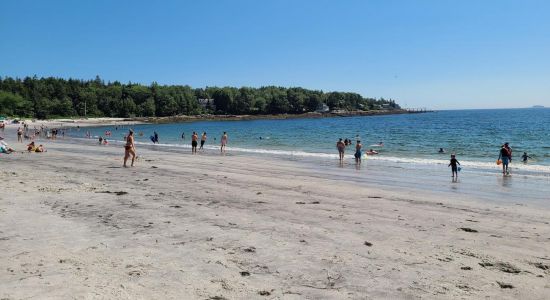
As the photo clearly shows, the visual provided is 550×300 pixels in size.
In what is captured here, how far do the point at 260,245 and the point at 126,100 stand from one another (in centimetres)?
15021

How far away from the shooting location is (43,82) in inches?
5723

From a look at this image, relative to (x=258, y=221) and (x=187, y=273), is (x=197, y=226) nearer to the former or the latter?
(x=258, y=221)

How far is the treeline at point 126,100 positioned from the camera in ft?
410

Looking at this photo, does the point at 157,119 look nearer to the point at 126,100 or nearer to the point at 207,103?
the point at 126,100

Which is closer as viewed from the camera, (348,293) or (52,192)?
(348,293)

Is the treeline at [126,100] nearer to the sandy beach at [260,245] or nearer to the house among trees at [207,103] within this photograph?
the house among trees at [207,103]

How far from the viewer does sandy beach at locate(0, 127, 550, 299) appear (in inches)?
218

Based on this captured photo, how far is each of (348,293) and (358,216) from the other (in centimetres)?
467

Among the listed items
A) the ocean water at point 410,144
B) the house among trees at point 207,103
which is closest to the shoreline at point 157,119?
the house among trees at point 207,103

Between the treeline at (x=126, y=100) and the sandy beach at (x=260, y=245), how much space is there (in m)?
128

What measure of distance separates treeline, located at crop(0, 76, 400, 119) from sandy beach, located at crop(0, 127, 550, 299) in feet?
421

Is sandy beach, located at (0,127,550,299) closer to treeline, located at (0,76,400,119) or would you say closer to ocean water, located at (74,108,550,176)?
ocean water, located at (74,108,550,176)

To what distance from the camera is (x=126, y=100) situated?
147250 millimetres

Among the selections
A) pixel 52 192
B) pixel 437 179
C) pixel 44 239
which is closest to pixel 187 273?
pixel 44 239
